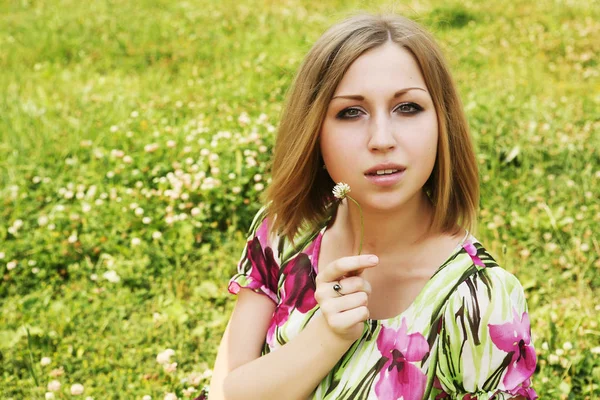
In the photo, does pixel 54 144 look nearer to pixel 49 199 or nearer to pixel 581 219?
pixel 49 199

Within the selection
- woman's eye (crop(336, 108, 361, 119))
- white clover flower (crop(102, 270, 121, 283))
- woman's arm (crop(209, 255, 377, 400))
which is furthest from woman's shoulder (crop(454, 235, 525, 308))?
white clover flower (crop(102, 270, 121, 283))

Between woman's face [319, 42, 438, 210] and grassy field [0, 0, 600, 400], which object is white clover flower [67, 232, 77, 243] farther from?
woman's face [319, 42, 438, 210]

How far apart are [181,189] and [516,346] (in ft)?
9.23

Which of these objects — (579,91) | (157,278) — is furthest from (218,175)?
(579,91)

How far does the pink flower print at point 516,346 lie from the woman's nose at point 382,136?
56cm

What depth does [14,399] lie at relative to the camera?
310cm

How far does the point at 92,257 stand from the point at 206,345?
3.56 ft

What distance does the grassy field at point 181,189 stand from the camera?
3.31 m

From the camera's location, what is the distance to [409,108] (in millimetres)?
1948

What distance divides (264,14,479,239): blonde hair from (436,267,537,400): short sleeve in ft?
0.92

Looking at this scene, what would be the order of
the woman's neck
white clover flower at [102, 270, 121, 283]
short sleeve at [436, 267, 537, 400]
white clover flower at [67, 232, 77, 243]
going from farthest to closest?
white clover flower at [67, 232, 77, 243] < white clover flower at [102, 270, 121, 283] < the woman's neck < short sleeve at [436, 267, 537, 400]

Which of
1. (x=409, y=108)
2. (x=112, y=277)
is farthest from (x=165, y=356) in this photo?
(x=409, y=108)

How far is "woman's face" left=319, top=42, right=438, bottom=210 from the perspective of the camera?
1879 millimetres

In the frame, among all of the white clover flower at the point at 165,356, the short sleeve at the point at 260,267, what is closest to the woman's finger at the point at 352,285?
the short sleeve at the point at 260,267
